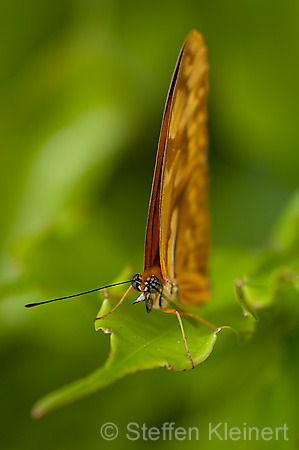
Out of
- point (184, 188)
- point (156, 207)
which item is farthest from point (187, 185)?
point (156, 207)

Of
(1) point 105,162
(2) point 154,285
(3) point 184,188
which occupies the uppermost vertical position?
(1) point 105,162

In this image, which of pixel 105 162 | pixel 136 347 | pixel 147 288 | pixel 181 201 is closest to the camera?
pixel 136 347

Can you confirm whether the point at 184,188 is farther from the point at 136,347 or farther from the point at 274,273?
the point at 136,347

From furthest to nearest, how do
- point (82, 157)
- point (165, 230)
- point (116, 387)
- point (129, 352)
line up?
point (82, 157) → point (116, 387) → point (165, 230) → point (129, 352)

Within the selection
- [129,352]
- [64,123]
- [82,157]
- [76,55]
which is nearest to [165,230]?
[129,352]

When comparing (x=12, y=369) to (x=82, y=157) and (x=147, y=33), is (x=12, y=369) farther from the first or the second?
(x=147, y=33)

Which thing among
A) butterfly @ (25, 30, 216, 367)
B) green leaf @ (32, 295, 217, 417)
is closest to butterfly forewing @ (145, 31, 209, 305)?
butterfly @ (25, 30, 216, 367)

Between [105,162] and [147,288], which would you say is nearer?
[147,288]
